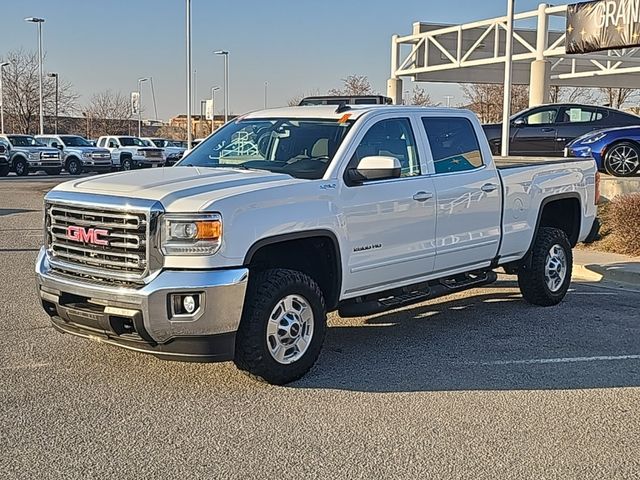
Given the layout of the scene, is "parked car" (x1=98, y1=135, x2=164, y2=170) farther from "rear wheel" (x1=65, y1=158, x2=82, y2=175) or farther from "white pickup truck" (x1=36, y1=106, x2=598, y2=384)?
"white pickup truck" (x1=36, y1=106, x2=598, y2=384)

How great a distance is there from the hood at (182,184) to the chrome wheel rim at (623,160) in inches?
401

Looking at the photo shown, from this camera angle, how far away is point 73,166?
120ft

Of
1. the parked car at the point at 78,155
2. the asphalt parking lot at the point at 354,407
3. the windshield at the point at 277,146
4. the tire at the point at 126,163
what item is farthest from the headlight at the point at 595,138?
the tire at the point at 126,163

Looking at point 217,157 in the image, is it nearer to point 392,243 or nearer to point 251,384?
point 392,243

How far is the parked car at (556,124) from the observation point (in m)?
18.6

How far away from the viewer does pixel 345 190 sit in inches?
244

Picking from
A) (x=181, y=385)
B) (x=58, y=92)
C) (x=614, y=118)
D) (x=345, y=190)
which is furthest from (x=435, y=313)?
(x=58, y=92)

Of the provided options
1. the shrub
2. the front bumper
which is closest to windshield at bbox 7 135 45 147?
the shrub

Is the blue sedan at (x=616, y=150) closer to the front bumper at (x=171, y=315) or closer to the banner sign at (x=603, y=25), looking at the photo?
the banner sign at (x=603, y=25)

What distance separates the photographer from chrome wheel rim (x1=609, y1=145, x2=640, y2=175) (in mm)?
14531

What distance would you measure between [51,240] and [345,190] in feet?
7.30

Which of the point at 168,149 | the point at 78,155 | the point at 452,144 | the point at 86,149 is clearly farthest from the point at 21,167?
the point at 452,144

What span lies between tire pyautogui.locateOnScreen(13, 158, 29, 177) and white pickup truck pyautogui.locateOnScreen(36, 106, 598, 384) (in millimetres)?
29212

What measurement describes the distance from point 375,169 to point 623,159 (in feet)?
32.4
